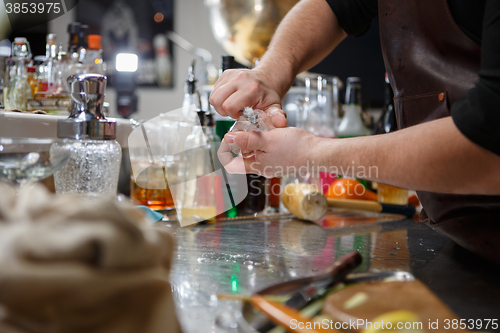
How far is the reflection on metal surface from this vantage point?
1007 mm

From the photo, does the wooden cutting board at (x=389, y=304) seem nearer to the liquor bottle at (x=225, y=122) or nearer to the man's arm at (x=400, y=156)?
the man's arm at (x=400, y=156)

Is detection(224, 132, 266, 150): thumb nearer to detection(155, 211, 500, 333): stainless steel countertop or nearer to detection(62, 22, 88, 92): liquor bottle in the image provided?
detection(155, 211, 500, 333): stainless steel countertop

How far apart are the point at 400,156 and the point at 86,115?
47 cm

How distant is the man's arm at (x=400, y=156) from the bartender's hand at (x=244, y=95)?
0.28 feet

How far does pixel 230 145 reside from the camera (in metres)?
0.70

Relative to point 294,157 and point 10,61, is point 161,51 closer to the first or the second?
point 10,61

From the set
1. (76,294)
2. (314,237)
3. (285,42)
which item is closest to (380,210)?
(314,237)

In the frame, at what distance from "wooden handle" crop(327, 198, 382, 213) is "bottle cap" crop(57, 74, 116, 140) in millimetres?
665

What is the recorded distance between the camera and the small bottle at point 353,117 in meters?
1.63

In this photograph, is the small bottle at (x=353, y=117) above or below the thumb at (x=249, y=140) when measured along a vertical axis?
above

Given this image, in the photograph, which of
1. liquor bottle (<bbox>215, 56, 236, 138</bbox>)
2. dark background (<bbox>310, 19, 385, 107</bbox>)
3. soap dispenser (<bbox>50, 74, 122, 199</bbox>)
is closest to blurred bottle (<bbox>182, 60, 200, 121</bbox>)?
liquor bottle (<bbox>215, 56, 236, 138</bbox>)

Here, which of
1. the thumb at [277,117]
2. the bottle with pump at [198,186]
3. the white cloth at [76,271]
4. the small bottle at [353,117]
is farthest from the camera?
the small bottle at [353,117]

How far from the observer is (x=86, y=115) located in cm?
66

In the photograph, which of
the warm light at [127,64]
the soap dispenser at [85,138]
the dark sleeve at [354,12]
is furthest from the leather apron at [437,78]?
the warm light at [127,64]
